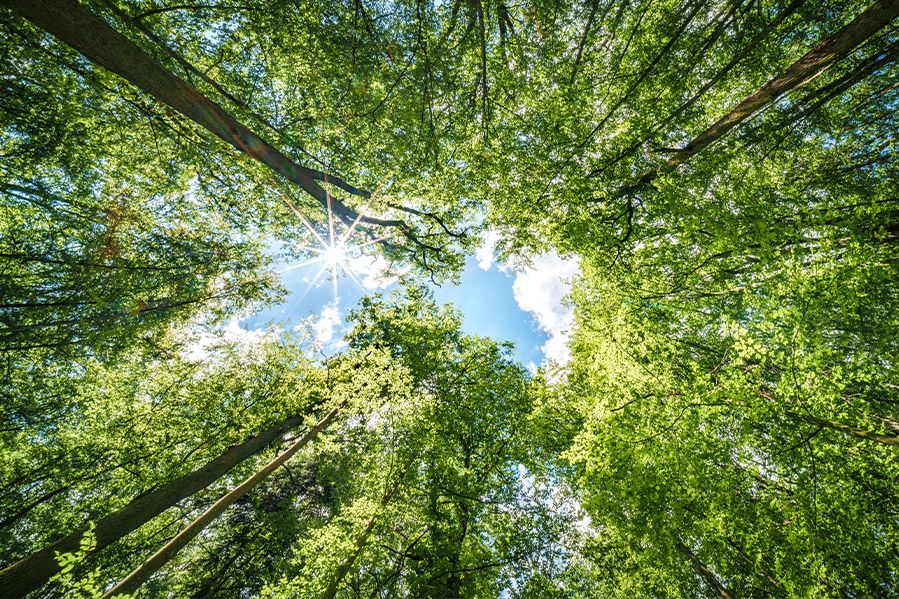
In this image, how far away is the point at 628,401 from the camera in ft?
20.9

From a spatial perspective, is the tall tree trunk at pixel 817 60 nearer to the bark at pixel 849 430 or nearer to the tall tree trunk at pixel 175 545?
the bark at pixel 849 430

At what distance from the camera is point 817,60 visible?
4.66 meters

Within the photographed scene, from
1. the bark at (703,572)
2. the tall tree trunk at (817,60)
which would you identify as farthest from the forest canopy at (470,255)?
the bark at (703,572)

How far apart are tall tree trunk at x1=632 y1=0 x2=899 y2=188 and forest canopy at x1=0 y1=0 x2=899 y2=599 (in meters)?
0.04

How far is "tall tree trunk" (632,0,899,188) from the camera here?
4.13 meters

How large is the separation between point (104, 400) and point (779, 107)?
21.4m

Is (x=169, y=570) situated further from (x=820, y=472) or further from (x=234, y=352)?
(x=820, y=472)

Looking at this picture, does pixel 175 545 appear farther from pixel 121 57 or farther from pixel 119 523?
pixel 121 57

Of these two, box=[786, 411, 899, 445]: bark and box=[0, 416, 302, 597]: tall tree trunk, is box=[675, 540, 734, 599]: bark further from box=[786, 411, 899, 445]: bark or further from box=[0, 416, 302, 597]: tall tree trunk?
box=[0, 416, 302, 597]: tall tree trunk

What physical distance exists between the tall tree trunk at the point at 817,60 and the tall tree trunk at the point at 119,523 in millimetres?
14381

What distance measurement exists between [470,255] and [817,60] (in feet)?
29.1

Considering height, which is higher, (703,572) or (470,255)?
(470,255)

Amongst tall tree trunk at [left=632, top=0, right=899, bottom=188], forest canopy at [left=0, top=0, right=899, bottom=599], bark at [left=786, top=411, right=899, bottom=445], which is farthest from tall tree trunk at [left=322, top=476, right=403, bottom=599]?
tall tree trunk at [left=632, top=0, right=899, bottom=188]

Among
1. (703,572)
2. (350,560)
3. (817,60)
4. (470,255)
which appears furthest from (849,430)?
(703,572)
